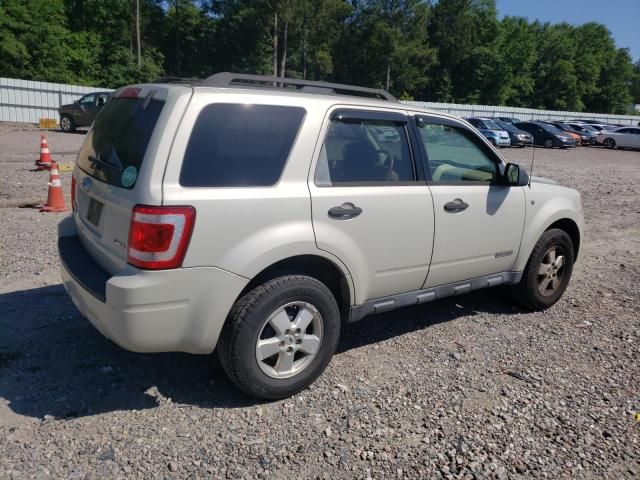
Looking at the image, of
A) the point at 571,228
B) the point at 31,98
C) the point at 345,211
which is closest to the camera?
the point at 345,211

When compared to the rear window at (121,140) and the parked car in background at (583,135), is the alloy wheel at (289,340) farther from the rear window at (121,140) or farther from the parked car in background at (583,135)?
the parked car in background at (583,135)

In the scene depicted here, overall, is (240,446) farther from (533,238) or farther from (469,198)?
(533,238)

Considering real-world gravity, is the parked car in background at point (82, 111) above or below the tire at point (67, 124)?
above

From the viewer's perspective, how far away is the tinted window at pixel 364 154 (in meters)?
3.52

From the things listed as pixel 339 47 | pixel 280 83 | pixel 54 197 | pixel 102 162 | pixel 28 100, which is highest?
pixel 339 47

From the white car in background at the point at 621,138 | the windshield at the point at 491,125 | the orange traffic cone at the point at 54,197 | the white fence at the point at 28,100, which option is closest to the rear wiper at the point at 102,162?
A: the orange traffic cone at the point at 54,197

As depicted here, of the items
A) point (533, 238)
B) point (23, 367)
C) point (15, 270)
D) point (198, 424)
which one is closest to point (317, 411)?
point (198, 424)

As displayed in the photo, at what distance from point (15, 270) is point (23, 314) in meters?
1.24

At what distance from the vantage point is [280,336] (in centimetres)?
336

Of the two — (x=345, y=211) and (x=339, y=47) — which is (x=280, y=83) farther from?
(x=339, y=47)

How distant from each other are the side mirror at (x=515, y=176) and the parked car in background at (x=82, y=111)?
67.9ft

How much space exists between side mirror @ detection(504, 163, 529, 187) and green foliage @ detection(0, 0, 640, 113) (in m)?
41.9

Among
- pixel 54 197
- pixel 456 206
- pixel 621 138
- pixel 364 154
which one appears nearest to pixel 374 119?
pixel 364 154

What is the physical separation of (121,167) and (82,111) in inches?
872
